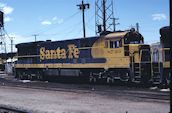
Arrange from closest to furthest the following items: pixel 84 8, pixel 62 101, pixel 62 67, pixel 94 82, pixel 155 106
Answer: pixel 155 106 < pixel 62 101 < pixel 94 82 < pixel 62 67 < pixel 84 8

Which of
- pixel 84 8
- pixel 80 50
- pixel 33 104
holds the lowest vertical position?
pixel 33 104

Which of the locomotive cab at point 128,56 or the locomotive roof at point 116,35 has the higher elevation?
the locomotive roof at point 116,35

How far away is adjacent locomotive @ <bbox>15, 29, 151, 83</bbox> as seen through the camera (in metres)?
16.2

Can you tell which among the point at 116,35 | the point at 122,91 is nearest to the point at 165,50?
the point at 122,91

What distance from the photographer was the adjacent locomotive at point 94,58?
16.2 metres

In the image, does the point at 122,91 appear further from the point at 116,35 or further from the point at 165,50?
the point at 116,35

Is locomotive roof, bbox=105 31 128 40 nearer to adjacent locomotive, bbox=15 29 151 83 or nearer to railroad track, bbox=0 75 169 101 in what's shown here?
adjacent locomotive, bbox=15 29 151 83

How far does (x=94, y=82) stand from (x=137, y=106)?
9.08 m

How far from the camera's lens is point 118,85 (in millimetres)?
17438

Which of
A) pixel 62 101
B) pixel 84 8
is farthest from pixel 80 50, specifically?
pixel 84 8

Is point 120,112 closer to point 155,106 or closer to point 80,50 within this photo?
point 155,106

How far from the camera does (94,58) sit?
18375mm

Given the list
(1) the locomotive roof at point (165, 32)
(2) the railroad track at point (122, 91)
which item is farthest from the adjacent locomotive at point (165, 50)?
(2) the railroad track at point (122, 91)

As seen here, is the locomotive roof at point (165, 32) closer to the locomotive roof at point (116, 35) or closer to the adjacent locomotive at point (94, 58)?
the adjacent locomotive at point (94, 58)
